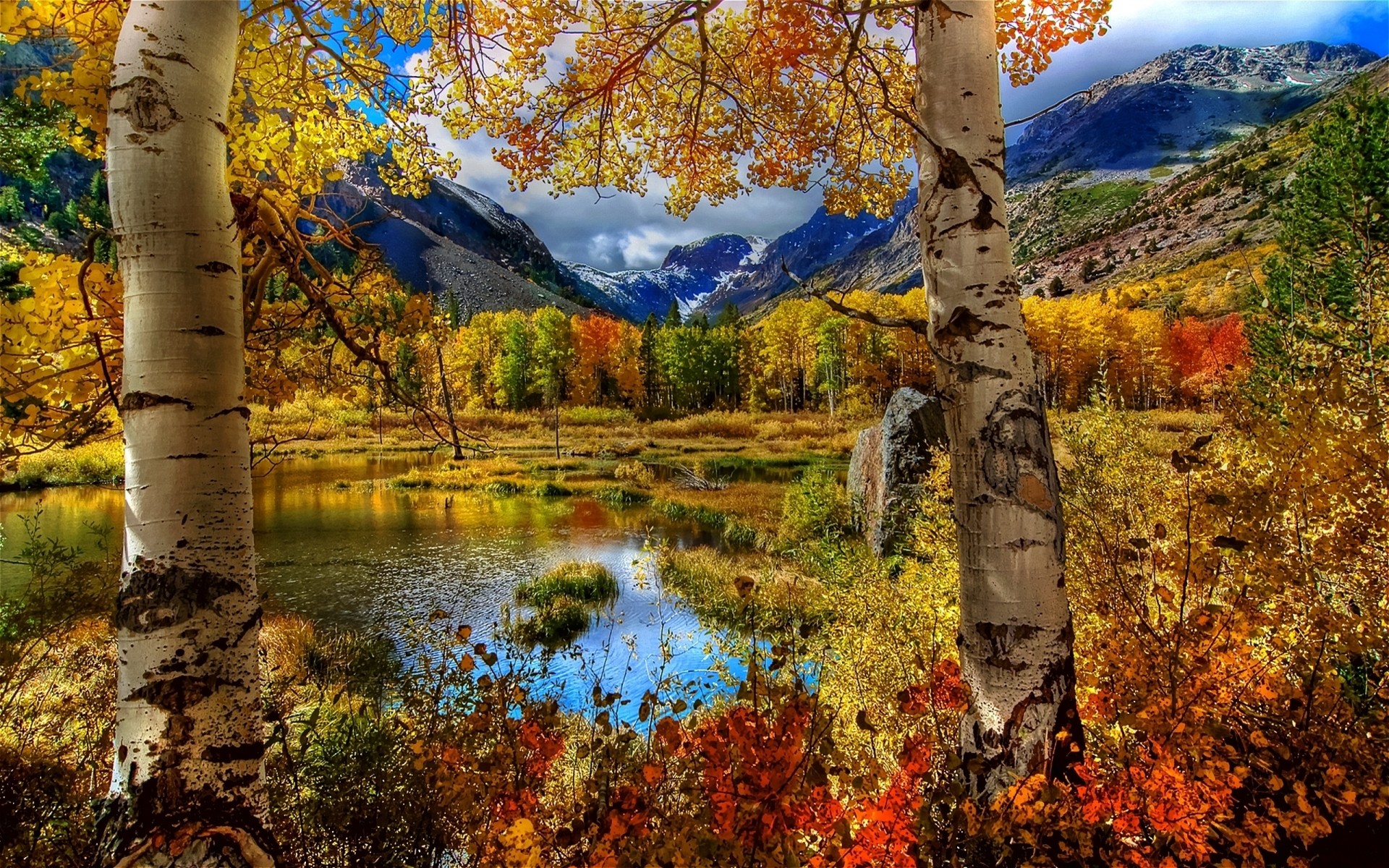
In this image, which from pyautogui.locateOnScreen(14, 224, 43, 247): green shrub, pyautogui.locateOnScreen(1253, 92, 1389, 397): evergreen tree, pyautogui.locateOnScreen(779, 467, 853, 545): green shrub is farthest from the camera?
pyautogui.locateOnScreen(779, 467, 853, 545): green shrub

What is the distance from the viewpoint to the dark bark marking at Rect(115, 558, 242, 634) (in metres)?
1.33

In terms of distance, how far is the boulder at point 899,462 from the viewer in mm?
11992

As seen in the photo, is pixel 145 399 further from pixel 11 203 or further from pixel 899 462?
pixel 11 203

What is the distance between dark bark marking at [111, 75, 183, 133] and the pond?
572 cm

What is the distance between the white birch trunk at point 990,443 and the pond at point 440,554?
15.9 feet

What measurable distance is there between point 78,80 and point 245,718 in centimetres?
225

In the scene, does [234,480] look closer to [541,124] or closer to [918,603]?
[541,124]

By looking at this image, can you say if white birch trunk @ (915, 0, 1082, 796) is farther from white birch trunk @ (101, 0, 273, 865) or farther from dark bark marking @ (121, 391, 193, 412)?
dark bark marking @ (121, 391, 193, 412)

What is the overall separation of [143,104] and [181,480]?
0.93 meters

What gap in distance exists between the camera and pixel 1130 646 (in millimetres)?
2553

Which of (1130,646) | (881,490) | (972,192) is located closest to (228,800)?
(972,192)

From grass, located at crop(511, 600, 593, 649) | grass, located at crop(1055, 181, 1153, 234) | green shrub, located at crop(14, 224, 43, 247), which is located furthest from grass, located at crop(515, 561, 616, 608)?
grass, located at crop(1055, 181, 1153, 234)

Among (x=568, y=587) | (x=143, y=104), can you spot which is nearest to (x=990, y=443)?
(x=143, y=104)

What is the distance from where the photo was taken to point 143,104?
1.44 metres
